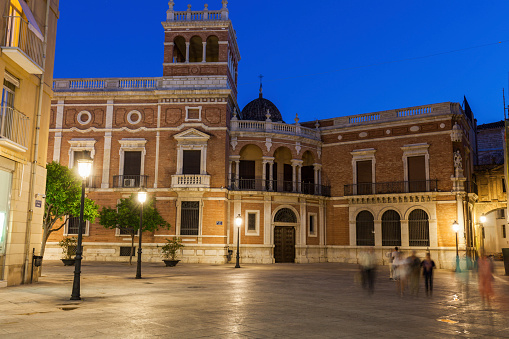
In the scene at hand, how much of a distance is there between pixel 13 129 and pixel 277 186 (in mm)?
22566

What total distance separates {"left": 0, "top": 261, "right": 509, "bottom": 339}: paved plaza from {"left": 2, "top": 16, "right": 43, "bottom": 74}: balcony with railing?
7.19m

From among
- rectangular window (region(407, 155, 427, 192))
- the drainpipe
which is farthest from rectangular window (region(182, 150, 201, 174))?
the drainpipe

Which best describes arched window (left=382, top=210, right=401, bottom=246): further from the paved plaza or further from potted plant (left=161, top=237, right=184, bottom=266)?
the paved plaza

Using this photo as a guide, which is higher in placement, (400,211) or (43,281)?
(400,211)

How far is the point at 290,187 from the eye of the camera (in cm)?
3594

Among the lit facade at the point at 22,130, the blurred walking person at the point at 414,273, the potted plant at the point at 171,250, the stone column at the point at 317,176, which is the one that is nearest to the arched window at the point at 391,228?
the stone column at the point at 317,176

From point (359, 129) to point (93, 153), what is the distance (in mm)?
20271

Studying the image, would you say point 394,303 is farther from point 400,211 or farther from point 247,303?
point 400,211

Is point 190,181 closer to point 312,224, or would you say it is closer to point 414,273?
point 312,224

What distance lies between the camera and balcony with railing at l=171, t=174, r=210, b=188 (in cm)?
3216

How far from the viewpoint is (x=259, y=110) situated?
1654 inches

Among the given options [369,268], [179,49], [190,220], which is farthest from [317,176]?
[369,268]

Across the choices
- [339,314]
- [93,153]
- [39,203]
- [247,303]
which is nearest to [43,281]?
[39,203]

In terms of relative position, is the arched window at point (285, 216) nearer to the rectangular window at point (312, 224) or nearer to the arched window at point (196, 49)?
the rectangular window at point (312, 224)
